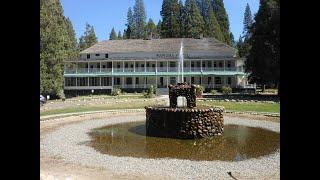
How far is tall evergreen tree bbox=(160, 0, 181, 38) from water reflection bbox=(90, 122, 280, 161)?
78451mm

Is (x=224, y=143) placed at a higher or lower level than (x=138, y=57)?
lower

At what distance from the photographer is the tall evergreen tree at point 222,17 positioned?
102 meters

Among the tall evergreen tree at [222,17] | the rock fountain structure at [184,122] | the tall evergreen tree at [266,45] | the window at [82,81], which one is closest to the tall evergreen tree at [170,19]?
the tall evergreen tree at [222,17]

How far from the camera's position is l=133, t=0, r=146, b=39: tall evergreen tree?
120m

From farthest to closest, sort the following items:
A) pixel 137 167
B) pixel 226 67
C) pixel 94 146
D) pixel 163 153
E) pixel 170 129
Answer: pixel 226 67
pixel 170 129
pixel 94 146
pixel 163 153
pixel 137 167

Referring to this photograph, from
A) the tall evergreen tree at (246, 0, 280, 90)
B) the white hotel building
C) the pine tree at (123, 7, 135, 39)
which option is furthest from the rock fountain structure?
the pine tree at (123, 7, 135, 39)

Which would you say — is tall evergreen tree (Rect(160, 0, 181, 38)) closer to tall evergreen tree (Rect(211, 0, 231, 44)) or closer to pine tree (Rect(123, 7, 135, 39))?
tall evergreen tree (Rect(211, 0, 231, 44))

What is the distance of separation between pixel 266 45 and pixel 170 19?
5801 cm

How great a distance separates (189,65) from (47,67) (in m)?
25.3

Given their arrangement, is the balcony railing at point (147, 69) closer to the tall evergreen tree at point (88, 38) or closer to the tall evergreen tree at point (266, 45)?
the tall evergreen tree at point (266, 45)
